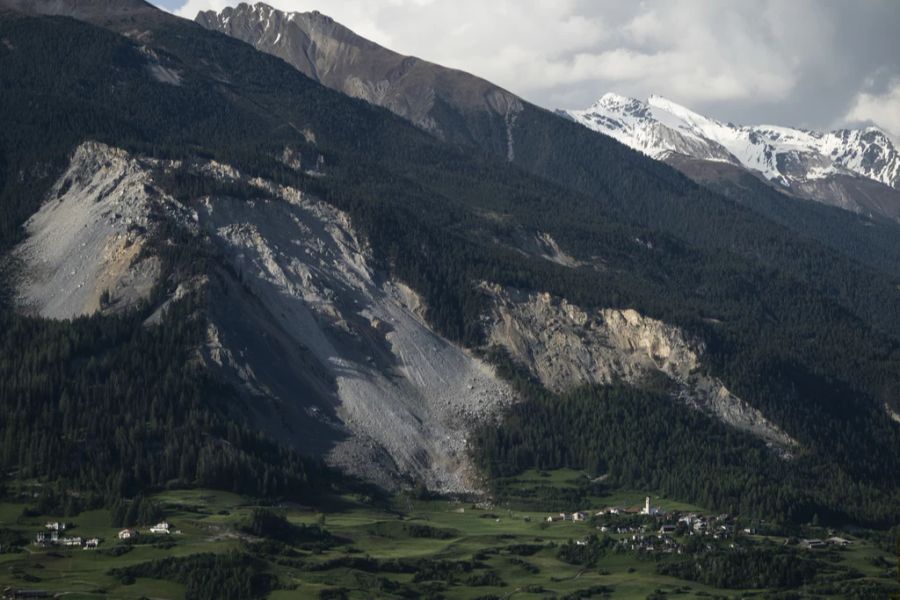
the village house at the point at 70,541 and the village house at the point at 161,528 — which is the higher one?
the village house at the point at 161,528

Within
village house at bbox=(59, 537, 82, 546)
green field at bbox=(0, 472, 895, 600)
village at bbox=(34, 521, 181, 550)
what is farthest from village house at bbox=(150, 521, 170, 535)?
village house at bbox=(59, 537, 82, 546)

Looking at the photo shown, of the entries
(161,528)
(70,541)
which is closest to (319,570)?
(161,528)

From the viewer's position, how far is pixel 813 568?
197 metres

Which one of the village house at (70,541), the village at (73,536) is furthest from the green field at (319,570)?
the village house at (70,541)

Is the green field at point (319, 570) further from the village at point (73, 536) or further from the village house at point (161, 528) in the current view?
the village house at point (161, 528)

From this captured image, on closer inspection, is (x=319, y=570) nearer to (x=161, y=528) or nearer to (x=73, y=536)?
(x=161, y=528)

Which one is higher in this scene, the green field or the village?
the village

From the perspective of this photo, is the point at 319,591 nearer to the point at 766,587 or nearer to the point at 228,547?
the point at 228,547

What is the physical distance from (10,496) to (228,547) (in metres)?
30.6

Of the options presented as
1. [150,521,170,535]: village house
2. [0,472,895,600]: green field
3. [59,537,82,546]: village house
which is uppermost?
[150,521,170,535]: village house

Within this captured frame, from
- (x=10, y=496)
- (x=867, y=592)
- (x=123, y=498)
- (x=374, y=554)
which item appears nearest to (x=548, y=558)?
(x=374, y=554)

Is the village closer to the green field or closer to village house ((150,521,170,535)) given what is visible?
village house ((150,521,170,535))

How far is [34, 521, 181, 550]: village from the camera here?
180125 mm

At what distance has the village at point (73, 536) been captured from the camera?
180125mm
